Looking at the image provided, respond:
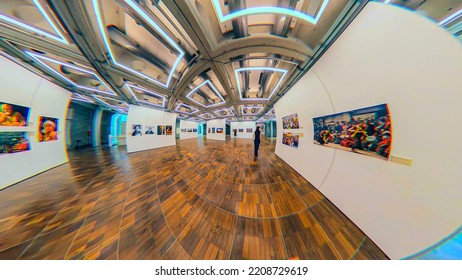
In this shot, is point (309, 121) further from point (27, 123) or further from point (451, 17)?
point (27, 123)

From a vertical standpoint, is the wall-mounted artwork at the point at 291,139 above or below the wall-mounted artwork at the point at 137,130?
below

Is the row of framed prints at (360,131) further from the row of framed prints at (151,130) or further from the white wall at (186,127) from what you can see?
the white wall at (186,127)

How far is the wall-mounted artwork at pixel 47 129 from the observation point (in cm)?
392

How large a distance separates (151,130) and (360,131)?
31.2 ft

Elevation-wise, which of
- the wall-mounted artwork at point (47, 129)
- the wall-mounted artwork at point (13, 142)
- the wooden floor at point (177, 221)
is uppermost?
the wall-mounted artwork at point (47, 129)

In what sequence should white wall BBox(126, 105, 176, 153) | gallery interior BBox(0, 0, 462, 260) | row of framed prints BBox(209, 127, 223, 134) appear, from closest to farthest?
gallery interior BBox(0, 0, 462, 260) → white wall BBox(126, 105, 176, 153) → row of framed prints BBox(209, 127, 223, 134)

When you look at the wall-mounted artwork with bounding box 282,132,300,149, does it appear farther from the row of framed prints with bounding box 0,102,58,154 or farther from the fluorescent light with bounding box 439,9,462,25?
the row of framed prints with bounding box 0,102,58,154

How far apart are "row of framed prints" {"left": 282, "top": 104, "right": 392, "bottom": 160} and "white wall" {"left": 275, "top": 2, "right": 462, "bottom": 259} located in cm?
9

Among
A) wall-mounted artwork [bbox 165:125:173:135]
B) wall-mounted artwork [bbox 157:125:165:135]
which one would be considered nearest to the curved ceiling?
wall-mounted artwork [bbox 157:125:165:135]

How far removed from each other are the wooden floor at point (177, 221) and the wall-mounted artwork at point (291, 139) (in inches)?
47.8

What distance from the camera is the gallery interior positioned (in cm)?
125

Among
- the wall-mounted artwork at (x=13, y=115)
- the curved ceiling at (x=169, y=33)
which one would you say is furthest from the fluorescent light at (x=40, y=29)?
the wall-mounted artwork at (x=13, y=115)

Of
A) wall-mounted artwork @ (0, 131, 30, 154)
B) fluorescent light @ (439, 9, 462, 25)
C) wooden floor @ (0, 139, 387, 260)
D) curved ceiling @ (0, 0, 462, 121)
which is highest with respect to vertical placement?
curved ceiling @ (0, 0, 462, 121)
